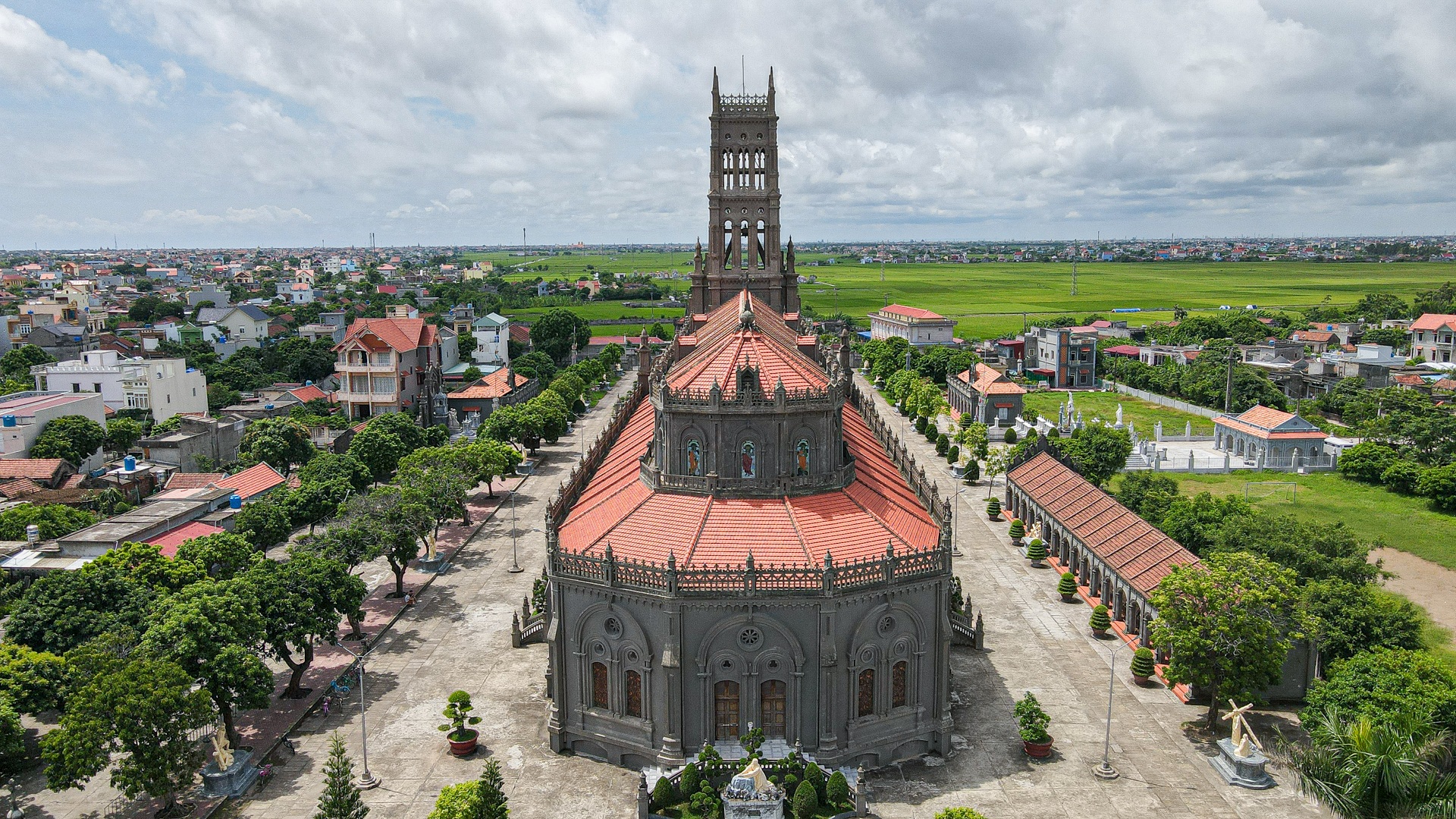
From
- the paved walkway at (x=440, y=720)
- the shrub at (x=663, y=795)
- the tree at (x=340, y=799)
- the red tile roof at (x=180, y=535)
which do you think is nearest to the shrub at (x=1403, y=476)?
the paved walkway at (x=440, y=720)

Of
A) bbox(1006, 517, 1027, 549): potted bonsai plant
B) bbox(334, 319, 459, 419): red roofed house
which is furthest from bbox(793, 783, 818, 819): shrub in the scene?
bbox(334, 319, 459, 419): red roofed house

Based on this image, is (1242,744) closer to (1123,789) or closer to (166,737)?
(1123,789)

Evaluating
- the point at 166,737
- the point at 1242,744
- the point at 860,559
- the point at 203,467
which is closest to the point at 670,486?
the point at 860,559

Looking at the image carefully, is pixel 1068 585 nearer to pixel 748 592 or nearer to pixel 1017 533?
pixel 1017 533

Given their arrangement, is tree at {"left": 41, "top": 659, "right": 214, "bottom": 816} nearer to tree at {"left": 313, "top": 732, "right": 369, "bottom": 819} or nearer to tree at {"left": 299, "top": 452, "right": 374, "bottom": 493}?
tree at {"left": 313, "top": 732, "right": 369, "bottom": 819}

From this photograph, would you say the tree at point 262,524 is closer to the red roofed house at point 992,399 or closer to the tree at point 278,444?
the tree at point 278,444
